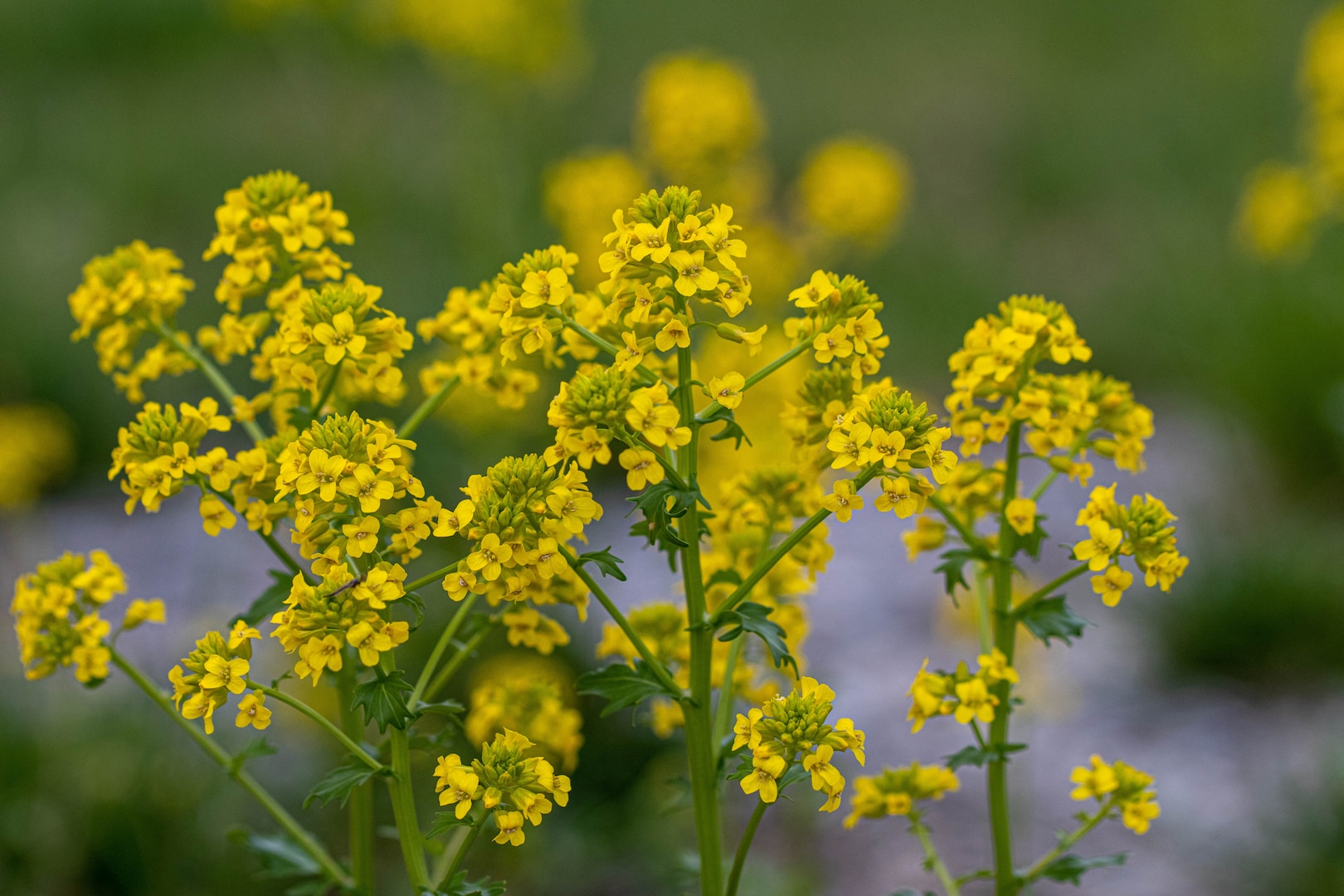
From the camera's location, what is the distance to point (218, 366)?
7586 millimetres

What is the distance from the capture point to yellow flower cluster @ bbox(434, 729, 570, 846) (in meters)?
1.52

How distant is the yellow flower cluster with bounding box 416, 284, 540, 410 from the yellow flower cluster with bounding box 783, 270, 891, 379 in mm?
478

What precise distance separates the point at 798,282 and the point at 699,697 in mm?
3807

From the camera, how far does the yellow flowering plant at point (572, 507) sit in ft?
5.01

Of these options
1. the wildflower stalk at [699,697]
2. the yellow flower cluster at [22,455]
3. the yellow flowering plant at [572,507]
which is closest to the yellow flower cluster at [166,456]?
the yellow flowering plant at [572,507]

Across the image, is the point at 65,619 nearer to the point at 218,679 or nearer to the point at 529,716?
the point at 218,679

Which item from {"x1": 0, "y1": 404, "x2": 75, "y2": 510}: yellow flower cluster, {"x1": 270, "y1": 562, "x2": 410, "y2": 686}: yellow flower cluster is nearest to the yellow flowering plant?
{"x1": 270, "y1": 562, "x2": 410, "y2": 686}: yellow flower cluster

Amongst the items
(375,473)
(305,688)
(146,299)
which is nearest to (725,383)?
(375,473)

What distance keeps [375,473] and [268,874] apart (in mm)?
785

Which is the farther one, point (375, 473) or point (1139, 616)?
point (1139, 616)

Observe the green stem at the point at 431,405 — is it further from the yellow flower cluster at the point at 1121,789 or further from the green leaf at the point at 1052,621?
the yellow flower cluster at the point at 1121,789

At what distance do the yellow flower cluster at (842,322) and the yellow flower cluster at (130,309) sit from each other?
103 cm

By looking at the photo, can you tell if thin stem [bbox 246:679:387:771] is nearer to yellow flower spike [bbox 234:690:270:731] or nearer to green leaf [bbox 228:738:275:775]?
yellow flower spike [bbox 234:690:270:731]

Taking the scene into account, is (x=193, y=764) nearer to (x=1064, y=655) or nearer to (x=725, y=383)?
(x=725, y=383)
